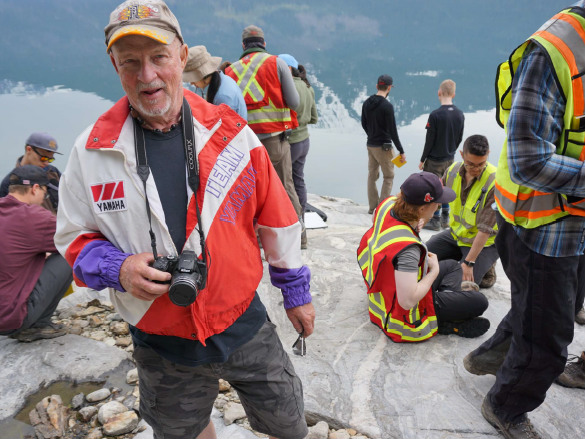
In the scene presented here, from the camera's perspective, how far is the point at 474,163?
10.8 feet

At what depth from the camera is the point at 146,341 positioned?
1442 millimetres

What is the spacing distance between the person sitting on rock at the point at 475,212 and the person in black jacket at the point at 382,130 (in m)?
2.18

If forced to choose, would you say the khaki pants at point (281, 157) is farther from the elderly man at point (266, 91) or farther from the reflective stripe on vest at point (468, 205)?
the reflective stripe on vest at point (468, 205)

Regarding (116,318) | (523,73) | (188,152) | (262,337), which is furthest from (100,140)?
(116,318)

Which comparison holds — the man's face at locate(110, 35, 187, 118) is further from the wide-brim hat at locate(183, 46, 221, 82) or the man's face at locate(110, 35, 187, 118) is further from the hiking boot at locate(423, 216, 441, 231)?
the hiking boot at locate(423, 216, 441, 231)

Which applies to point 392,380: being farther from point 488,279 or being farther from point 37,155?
point 37,155

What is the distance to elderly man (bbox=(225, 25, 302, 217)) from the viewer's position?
149 inches

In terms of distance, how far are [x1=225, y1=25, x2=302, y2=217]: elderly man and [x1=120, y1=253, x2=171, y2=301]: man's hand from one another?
2.80 metres

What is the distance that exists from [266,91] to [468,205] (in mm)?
1996

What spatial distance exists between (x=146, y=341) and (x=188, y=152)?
66cm

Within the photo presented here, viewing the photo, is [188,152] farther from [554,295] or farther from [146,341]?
[554,295]

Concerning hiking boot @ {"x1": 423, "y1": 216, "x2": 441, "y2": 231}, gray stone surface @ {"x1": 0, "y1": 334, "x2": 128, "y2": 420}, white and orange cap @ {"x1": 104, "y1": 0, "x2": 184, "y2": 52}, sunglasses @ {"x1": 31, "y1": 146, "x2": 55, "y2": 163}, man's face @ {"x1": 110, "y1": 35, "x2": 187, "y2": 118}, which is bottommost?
gray stone surface @ {"x1": 0, "y1": 334, "x2": 128, "y2": 420}

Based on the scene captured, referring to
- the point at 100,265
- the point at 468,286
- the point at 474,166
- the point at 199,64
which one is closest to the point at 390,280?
the point at 468,286

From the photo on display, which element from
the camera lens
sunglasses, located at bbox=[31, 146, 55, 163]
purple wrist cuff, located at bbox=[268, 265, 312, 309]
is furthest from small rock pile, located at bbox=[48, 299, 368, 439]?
sunglasses, located at bbox=[31, 146, 55, 163]
